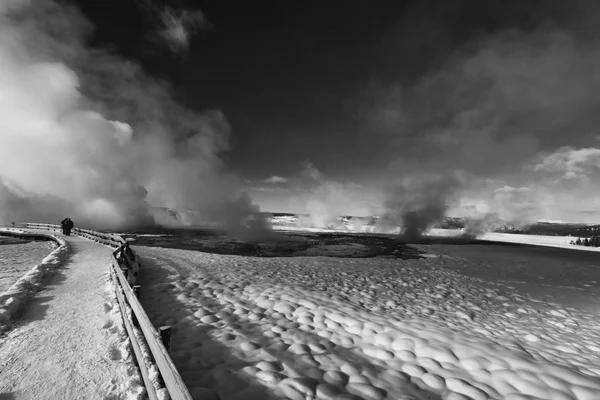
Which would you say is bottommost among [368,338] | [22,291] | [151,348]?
[368,338]

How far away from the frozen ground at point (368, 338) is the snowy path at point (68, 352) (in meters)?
1.19

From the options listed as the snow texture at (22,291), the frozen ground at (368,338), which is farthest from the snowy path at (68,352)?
the frozen ground at (368,338)

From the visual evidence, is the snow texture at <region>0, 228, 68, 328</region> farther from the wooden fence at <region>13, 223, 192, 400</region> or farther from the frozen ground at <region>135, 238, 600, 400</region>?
the frozen ground at <region>135, 238, 600, 400</region>

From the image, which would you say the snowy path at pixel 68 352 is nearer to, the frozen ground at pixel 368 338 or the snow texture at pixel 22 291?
the snow texture at pixel 22 291

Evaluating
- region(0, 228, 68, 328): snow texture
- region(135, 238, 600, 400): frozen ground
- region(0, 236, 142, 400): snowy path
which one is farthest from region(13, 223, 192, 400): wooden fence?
region(0, 228, 68, 328): snow texture

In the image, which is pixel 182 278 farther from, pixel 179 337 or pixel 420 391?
pixel 420 391

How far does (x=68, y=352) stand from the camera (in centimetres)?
502

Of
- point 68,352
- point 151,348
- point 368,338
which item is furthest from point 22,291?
point 368,338

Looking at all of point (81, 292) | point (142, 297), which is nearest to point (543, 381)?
point (142, 297)

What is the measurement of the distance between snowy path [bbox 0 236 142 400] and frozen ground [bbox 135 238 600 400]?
3.89ft

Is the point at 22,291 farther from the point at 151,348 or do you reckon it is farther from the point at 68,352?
the point at 151,348

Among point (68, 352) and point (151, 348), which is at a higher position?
point (151, 348)

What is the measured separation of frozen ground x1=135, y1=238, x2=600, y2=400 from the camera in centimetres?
498

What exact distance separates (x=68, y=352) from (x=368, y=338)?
7.10 m
